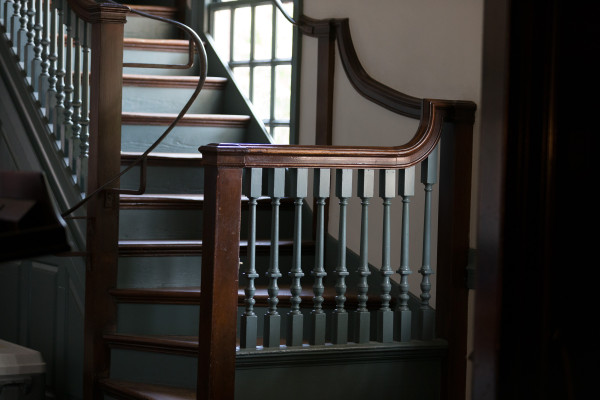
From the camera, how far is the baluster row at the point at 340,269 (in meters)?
3.45

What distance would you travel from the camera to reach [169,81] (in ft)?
17.4

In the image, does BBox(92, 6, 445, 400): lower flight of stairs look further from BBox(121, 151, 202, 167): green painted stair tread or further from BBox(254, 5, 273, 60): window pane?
BBox(254, 5, 273, 60): window pane

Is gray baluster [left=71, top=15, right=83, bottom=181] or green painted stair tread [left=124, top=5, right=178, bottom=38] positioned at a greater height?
green painted stair tread [left=124, top=5, right=178, bottom=38]

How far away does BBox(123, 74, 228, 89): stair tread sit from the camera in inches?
206

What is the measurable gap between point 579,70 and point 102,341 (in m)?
3.51

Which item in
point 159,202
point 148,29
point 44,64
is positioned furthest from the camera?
point 148,29

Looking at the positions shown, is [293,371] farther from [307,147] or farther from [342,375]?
[307,147]

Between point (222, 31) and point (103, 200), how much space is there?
1878mm

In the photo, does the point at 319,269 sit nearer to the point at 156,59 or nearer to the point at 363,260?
the point at 363,260

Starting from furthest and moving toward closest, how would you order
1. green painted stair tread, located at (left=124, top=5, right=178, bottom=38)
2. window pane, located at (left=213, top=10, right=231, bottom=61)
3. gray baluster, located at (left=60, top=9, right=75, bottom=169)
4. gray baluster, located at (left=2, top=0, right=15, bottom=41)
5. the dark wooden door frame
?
A: green painted stair tread, located at (left=124, top=5, right=178, bottom=38) → window pane, located at (left=213, top=10, right=231, bottom=61) → gray baluster, located at (left=2, top=0, right=15, bottom=41) → gray baluster, located at (left=60, top=9, right=75, bottom=169) → the dark wooden door frame

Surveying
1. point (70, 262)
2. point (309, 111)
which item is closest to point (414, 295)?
point (309, 111)

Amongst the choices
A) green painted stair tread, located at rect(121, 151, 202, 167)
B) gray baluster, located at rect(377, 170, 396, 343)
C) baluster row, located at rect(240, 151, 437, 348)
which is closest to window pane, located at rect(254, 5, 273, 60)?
green painted stair tread, located at rect(121, 151, 202, 167)

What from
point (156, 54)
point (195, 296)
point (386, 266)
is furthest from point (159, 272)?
point (156, 54)

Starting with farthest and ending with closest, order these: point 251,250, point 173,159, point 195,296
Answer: point 173,159 → point 195,296 → point 251,250
